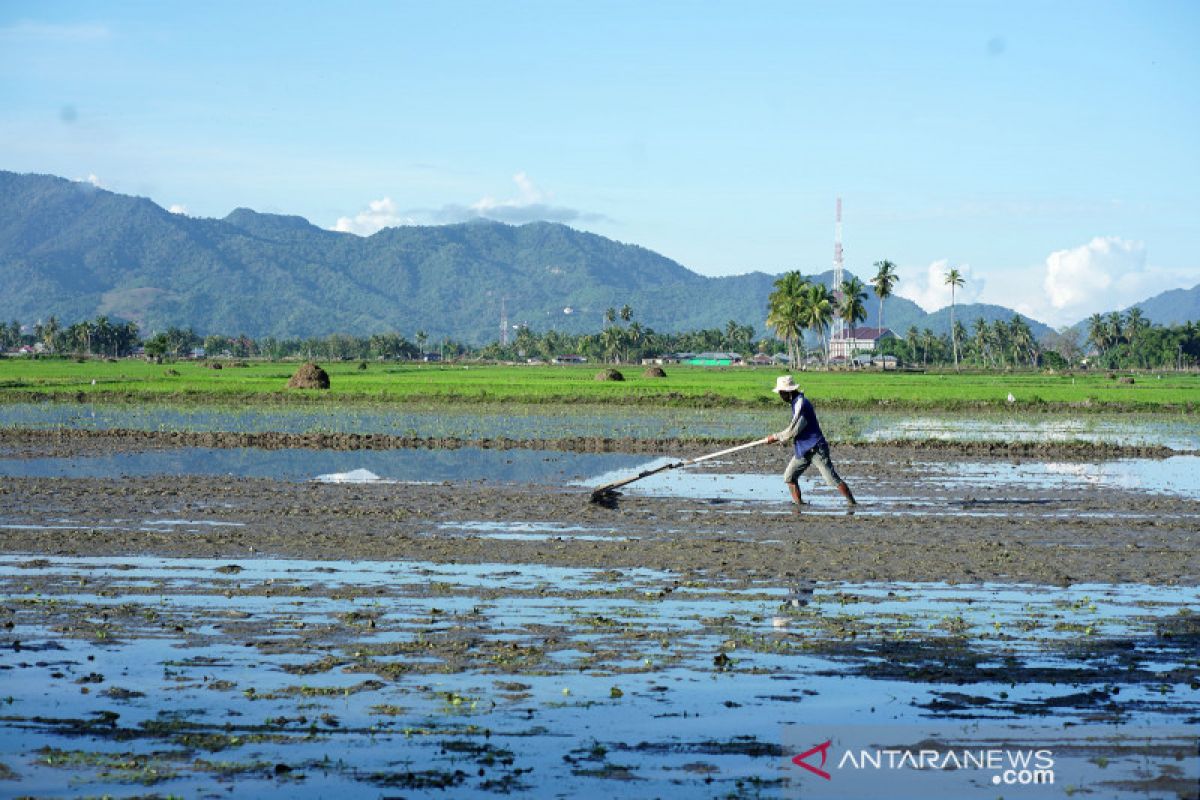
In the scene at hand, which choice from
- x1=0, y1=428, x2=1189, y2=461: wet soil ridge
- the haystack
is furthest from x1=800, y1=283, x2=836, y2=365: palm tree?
x1=0, y1=428, x2=1189, y2=461: wet soil ridge

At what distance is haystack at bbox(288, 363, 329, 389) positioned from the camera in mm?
64688

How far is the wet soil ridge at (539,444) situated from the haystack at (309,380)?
28.4m

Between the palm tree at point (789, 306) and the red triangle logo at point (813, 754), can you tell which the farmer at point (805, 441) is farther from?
the palm tree at point (789, 306)

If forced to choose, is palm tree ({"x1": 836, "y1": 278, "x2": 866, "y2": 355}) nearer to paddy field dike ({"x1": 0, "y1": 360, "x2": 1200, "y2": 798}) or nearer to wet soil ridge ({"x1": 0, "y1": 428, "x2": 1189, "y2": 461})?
wet soil ridge ({"x1": 0, "y1": 428, "x2": 1189, "y2": 461})

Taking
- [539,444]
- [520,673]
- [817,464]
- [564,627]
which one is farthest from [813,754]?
[539,444]

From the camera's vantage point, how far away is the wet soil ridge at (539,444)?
3322cm

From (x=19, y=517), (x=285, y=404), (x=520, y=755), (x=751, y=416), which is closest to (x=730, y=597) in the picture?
(x=520, y=755)

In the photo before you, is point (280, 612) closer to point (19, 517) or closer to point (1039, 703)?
point (1039, 703)

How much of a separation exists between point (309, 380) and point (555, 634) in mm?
56238

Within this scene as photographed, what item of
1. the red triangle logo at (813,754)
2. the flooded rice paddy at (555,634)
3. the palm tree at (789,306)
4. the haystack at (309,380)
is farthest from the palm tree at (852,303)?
the red triangle logo at (813,754)

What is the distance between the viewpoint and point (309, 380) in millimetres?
64938

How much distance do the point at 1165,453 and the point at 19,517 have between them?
27554mm

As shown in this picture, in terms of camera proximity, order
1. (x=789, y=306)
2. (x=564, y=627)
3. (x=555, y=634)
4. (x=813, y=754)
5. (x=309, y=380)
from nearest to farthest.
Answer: (x=813, y=754), (x=555, y=634), (x=564, y=627), (x=309, y=380), (x=789, y=306)

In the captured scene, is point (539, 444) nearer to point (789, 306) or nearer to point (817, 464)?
point (817, 464)
